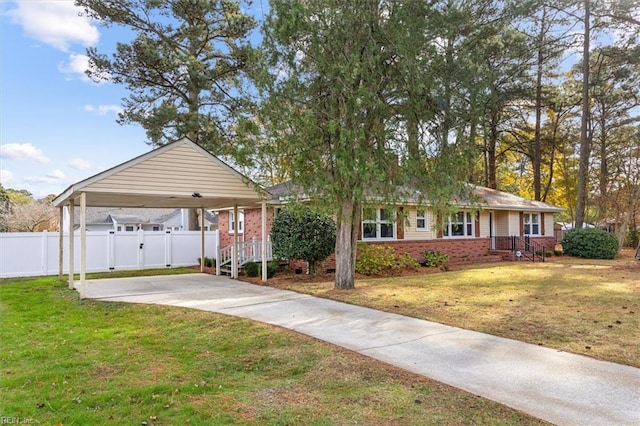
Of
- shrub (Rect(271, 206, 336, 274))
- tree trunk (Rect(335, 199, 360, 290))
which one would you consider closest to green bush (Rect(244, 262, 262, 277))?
shrub (Rect(271, 206, 336, 274))

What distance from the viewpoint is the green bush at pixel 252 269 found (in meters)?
14.0

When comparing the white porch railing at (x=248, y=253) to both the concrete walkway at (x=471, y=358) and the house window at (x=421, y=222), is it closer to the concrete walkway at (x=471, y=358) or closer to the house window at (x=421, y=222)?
the concrete walkway at (x=471, y=358)

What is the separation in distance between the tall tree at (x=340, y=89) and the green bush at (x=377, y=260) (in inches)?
189

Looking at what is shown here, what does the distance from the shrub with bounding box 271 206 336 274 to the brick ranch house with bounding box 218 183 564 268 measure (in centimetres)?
101

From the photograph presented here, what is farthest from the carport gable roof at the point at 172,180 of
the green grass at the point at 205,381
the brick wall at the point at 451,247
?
the brick wall at the point at 451,247

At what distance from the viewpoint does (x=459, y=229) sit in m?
20.8

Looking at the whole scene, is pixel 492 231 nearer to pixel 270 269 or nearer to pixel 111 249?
pixel 270 269

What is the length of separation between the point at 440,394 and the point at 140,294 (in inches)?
335

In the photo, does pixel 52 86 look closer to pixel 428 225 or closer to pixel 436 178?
pixel 436 178

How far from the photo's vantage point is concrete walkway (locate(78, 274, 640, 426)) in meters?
3.93

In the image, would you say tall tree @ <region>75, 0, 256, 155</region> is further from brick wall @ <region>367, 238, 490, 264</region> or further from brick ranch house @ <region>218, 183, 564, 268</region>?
brick wall @ <region>367, 238, 490, 264</region>

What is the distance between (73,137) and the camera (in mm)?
15375

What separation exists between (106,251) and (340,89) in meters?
12.4

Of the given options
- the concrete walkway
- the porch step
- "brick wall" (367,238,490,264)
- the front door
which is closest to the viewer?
the concrete walkway
